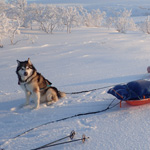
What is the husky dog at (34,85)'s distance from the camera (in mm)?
2906

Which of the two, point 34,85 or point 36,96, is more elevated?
point 34,85

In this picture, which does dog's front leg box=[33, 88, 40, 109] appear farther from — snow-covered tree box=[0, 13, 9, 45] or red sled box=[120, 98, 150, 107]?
snow-covered tree box=[0, 13, 9, 45]

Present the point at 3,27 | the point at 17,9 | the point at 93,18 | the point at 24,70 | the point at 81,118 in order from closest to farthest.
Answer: the point at 81,118 → the point at 24,70 → the point at 3,27 → the point at 17,9 → the point at 93,18

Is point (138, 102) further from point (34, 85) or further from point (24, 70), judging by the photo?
point (24, 70)

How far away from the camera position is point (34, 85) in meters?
3.01

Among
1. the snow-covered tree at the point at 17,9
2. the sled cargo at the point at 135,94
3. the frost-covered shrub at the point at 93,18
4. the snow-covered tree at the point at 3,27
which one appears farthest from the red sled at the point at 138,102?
the frost-covered shrub at the point at 93,18

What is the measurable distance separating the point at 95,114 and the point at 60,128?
646mm

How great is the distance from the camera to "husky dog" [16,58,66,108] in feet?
9.53

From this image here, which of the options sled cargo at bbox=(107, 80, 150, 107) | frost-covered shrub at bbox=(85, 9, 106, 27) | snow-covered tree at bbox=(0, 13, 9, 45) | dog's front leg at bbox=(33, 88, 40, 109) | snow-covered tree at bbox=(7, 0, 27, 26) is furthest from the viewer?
frost-covered shrub at bbox=(85, 9, 106, 27)

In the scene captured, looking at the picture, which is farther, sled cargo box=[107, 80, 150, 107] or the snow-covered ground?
sled cargo box=[107, 80, 150, 107]

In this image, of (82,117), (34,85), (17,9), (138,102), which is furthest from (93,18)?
(82,117)

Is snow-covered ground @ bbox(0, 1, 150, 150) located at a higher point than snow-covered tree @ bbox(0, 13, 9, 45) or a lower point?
lower

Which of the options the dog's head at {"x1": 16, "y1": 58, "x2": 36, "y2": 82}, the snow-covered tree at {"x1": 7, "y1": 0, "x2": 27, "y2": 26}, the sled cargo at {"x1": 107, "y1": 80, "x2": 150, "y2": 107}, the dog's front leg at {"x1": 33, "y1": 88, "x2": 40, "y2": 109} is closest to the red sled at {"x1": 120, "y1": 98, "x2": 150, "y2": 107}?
the sled cargo at {"x1": 107, "y1": 80, "x2": 150, "y2": 107}

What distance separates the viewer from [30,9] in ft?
65.9
